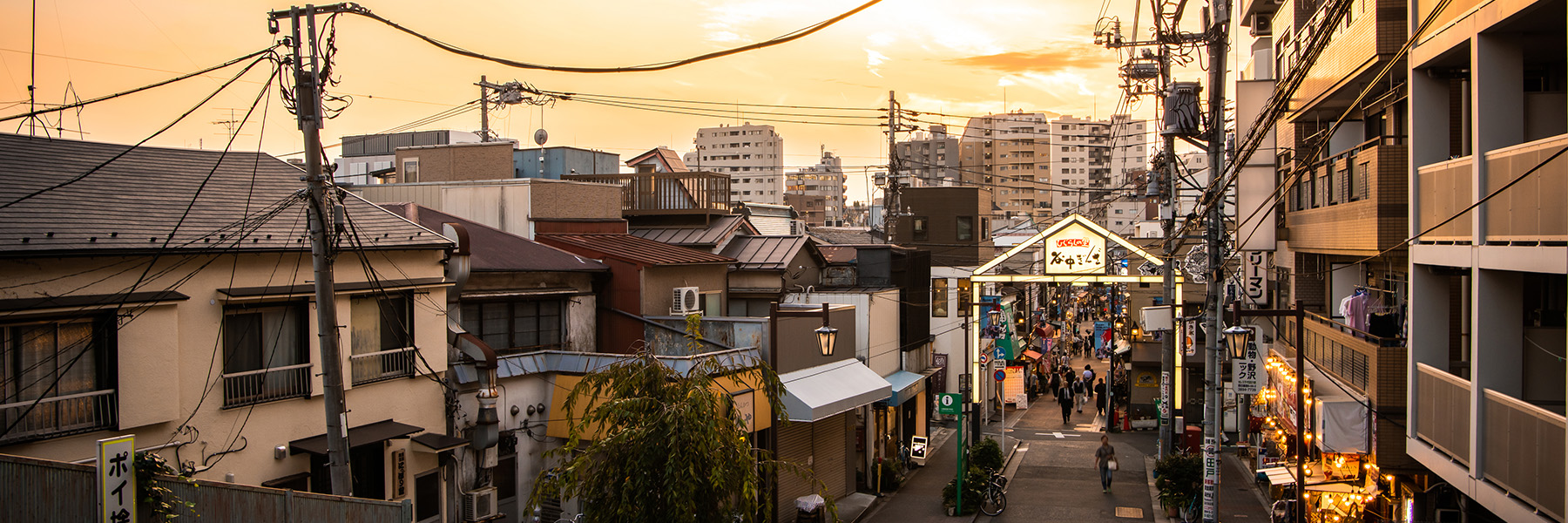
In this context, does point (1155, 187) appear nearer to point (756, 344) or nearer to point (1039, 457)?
point (1039, 457)

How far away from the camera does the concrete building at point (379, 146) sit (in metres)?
42.0

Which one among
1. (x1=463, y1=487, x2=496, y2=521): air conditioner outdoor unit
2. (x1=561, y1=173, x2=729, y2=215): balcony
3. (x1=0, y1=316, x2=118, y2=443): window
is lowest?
(x1=463, y1=487, x2=496, y2=521): air conditioner outdoor unit

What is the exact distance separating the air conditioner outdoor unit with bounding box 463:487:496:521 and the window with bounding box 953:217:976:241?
3442 cm

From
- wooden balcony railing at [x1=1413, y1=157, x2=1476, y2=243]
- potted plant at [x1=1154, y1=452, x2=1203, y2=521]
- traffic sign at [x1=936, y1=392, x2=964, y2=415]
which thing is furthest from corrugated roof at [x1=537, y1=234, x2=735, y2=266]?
wooden balcony railing at [x1=1413, y1=157, x2=1476, y2=243]

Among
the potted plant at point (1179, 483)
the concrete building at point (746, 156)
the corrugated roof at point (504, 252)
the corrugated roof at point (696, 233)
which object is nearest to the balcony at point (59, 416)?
the corrugated roof at point (504, 252)

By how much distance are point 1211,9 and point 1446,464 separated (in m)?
11.8

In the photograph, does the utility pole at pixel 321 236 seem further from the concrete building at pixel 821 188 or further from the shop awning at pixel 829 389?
the concrete building at pixel 821 188

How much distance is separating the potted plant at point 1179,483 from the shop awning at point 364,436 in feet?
54.9

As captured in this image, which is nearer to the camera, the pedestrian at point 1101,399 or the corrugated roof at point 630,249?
the corrugated roof at point 630,249

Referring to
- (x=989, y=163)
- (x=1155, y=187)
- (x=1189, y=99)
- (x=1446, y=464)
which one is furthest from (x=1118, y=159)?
(x=1446, y=464)

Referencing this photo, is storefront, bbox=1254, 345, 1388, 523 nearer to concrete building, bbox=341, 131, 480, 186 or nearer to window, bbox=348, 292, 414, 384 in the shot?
window, bbox=348, 292, 414, 384

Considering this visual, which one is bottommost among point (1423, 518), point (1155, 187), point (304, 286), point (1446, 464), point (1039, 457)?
point (1039, 457)

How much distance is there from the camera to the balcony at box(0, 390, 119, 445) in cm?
1087

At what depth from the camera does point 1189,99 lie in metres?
21.9
